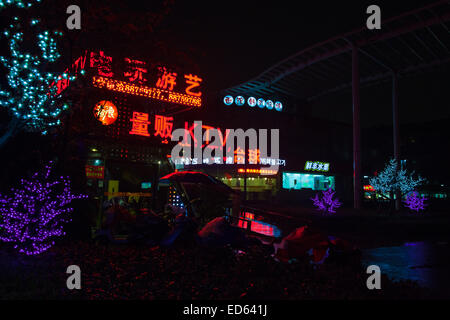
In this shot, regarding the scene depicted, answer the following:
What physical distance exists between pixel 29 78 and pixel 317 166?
3722 centimetres

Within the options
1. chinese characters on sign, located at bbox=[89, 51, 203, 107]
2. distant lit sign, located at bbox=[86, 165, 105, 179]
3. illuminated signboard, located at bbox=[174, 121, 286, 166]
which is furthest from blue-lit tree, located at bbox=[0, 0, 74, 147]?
illuminated signboard, located at bbox=[174, 121, 286, 166]

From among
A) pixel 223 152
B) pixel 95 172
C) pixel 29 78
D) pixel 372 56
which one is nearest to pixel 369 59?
pixel 372 56

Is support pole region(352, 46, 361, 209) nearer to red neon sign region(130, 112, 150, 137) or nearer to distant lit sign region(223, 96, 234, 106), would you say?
red neon sign region(130, 112, 150, 137)

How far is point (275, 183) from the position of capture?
3772cm

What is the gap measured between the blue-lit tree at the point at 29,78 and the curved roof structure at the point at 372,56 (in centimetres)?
2253

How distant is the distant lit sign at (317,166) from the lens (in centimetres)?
3969

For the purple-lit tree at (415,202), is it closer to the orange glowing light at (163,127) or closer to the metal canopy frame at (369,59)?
the metal canopy frame at (369,59)

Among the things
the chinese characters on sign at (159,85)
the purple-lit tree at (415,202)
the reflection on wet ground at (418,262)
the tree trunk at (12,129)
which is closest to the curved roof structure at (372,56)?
the purple-lit tree at (415,202)

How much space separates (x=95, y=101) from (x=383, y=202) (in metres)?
Result: 30.8

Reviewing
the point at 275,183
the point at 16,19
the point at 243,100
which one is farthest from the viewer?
the point at 243,100

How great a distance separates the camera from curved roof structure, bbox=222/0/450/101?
77.0 feet

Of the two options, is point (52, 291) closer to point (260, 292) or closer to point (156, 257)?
point (156, 257)
